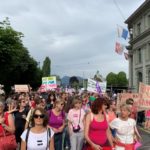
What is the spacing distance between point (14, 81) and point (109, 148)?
2531 inches

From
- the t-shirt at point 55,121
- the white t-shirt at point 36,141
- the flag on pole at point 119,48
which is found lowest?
the white t-shirt at point 36,141

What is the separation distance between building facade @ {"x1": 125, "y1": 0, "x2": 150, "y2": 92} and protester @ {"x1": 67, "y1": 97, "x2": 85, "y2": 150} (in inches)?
1911

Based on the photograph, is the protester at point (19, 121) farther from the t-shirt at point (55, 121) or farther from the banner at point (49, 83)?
the banner at point (49, 83)

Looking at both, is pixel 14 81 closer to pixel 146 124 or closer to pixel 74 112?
pixel 146 124

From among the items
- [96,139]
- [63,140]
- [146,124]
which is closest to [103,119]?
[96,139]

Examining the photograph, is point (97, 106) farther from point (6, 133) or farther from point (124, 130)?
point (6, 133)

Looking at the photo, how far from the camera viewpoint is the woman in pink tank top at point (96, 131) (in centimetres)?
630

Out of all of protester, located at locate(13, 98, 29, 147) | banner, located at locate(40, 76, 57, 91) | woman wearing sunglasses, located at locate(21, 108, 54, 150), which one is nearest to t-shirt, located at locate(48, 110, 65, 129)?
protester, located at locate(13, 98, 29, 147)

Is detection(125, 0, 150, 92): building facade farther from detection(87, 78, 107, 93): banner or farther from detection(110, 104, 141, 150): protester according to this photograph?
detection(110, 104, 141, 150): protester

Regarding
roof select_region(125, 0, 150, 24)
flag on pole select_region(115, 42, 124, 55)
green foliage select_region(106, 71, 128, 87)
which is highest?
roof select_region(125, 0, 150, 24)

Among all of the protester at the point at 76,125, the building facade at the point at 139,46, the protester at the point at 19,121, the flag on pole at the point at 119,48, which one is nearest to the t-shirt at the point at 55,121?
the protester at the point at 76,125

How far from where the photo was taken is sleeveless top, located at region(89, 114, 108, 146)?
6324 millimetres

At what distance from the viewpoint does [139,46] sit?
62.3 metres

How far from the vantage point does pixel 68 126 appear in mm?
9375
